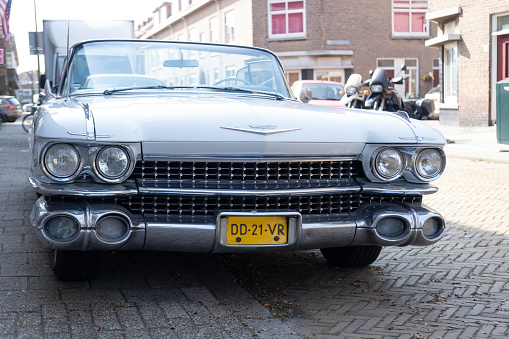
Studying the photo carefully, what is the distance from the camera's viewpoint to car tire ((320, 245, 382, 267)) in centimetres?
476

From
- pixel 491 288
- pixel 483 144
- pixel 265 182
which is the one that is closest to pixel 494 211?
pixel 491 288

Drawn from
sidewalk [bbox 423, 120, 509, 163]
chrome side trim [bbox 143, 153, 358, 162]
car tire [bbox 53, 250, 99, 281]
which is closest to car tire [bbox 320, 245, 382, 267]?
chrome side trim [bbox 143, 153, 358, 162]

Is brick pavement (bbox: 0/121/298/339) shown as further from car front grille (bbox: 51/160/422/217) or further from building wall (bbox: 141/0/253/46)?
building wall (bbox: 141/0/253/46)

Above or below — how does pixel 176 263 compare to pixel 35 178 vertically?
below

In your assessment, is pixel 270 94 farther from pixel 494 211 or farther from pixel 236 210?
pixel 494 211

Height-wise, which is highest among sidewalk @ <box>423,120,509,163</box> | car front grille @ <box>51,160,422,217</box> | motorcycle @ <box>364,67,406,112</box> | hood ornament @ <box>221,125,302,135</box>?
motorcycle @ <box>364,67,406,112</box>

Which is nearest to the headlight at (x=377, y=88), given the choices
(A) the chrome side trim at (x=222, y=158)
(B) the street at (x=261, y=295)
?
(B) the street at (x=261, y=295)

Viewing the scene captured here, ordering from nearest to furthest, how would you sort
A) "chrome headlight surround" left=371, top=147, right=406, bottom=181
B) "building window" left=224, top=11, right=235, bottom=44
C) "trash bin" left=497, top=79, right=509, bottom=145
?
"chrome headlight surround" left=371, top=147, right=406, bottom=181
"trash bin" left=497, top=79, right=509, bottom=145
"building window" left=224, top=11, right=235, bottom=44

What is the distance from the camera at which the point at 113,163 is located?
3.62m

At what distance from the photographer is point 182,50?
5.56m

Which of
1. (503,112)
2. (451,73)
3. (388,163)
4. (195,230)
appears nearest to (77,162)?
(195,230)

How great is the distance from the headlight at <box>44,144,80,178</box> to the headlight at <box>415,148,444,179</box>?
6.36ft

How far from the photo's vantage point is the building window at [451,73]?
2298cm

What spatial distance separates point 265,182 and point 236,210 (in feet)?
0.73
